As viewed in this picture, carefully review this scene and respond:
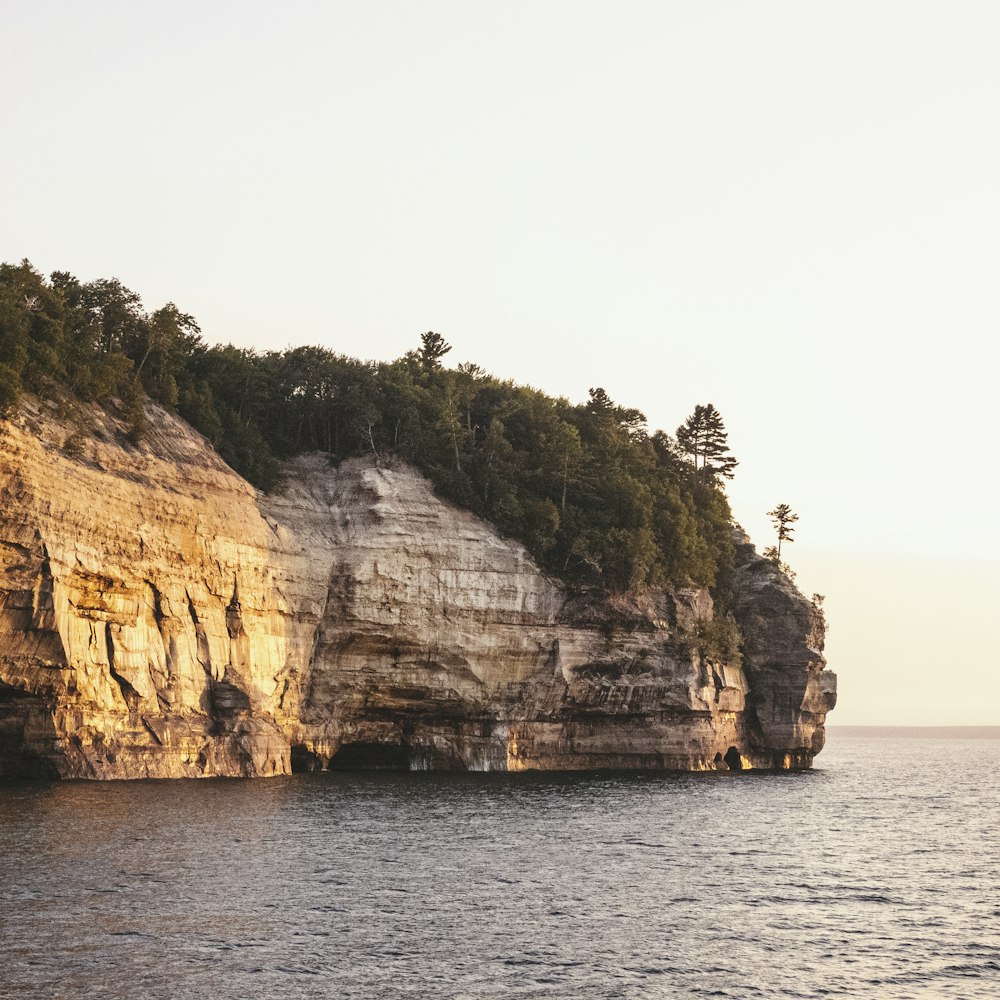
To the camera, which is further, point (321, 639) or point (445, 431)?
point (445, 431)

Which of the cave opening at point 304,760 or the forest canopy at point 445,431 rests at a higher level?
the forest canopy at point 445,431

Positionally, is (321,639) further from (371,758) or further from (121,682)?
(121,682)

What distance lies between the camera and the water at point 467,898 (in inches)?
1022

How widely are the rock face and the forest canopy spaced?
2.35 m

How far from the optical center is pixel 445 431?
81.6 meters

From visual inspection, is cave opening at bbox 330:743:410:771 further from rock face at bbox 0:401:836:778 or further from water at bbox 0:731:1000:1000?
water at bbox 0:731:1000:1000

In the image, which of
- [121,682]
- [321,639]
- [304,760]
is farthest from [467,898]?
[304,760]

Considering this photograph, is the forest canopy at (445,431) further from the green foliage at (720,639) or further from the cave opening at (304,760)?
the cave opening at (304,760)

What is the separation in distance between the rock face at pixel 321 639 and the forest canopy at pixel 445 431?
2.35m

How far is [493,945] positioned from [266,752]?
36.4m

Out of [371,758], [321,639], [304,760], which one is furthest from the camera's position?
[371,758]

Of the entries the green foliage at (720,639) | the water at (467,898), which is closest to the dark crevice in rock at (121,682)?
the water at (467,898)

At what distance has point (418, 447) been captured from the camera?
80.2 meters

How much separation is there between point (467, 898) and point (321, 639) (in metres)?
36.3
